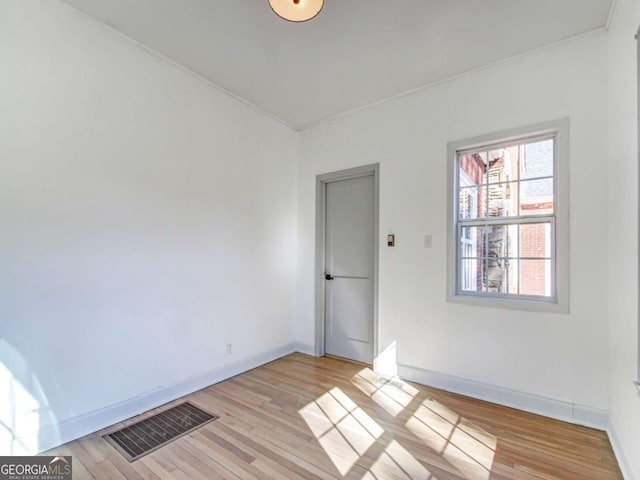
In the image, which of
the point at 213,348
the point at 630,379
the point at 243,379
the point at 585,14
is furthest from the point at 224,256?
the point at 585,14

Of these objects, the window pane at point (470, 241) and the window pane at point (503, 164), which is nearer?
the window pane at point (503, 164)

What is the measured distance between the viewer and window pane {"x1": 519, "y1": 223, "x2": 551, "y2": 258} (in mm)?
2551

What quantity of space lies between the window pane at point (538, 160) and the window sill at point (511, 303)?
1.08 m

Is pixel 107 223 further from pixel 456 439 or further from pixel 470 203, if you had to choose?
pixel 470 203

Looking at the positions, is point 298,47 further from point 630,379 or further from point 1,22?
point 630,379

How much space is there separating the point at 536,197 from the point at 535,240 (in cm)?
37

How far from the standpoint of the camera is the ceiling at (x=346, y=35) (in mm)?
2133

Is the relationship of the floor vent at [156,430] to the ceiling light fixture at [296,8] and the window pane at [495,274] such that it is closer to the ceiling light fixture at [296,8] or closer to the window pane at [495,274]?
the window pane at [495,274]

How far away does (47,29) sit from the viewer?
2.06 m

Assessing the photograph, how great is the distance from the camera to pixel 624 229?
6.25ft

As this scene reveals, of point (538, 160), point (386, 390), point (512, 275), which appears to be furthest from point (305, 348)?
point (538, 160)

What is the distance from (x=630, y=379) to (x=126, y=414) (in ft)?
11.2

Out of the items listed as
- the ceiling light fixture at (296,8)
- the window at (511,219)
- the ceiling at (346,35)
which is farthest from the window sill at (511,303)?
the ceiling light fixture at (296,8)

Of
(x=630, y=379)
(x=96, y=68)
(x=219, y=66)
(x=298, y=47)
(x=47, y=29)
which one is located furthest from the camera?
(x=219, y=66)
